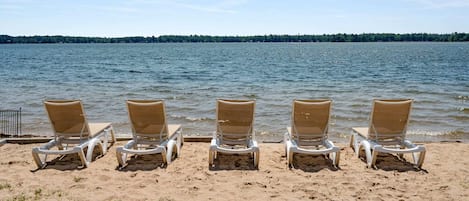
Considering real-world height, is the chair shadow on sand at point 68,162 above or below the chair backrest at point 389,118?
below

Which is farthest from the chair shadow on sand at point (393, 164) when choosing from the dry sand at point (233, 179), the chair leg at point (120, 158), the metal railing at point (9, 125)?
the metal railing at point (9, 125)

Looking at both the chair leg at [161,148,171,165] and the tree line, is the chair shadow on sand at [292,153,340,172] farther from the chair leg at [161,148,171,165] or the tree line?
the tree line

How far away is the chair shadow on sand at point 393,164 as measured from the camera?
688 cm

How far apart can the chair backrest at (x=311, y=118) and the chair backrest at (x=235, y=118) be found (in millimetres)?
756

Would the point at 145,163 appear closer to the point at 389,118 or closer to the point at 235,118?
the point at 235,118

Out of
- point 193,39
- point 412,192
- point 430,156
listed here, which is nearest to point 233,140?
point 412,192

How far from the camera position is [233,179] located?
6.29 m

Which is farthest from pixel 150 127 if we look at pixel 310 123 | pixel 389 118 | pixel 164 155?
pixel 389 118

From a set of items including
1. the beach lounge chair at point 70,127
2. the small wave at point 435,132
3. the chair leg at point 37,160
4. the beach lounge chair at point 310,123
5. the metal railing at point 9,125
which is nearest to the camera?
the chair leg at point 37,160

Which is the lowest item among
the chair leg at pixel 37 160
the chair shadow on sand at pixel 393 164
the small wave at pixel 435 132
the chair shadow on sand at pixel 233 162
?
the small wave at pixel 435 132

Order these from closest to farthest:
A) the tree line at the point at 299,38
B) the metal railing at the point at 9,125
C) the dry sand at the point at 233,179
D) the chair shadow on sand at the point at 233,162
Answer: the dry sand at the point at 233,179 < the chair shadow on sand at the point at 233,162 < the metal railing at the point at 9,125 < the tree line at the point at 299,38

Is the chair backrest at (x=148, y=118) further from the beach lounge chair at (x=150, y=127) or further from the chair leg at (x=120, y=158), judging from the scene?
the chair leg at (x=120, y=158)

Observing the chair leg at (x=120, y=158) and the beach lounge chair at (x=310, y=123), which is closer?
the chair leg at (x=120, y=158)

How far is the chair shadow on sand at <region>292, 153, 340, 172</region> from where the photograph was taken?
691 cm
